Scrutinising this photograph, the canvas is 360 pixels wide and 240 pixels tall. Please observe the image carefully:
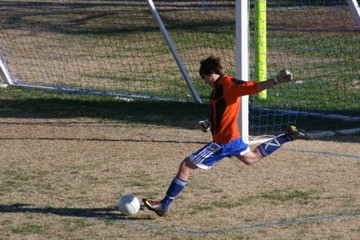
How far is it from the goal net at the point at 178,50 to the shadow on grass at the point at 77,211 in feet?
13.4

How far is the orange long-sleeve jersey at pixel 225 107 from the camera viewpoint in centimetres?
829

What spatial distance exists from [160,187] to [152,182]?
0.24 m

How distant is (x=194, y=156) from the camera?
8289mm

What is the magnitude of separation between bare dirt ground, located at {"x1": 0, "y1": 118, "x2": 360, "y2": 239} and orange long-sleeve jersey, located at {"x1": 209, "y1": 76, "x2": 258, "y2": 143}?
0.78m

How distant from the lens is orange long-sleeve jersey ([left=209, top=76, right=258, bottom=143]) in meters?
8.29

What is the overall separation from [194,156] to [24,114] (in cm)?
602

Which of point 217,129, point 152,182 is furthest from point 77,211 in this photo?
point 217,129

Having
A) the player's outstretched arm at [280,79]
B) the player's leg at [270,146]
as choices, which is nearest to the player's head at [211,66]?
the player's outstretched arm at [280,79]

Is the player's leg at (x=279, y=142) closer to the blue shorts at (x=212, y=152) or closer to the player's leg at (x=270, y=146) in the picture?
the player's leg at (x=270, y=146)

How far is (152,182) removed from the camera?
9680mm

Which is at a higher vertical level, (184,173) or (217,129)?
(217,129)

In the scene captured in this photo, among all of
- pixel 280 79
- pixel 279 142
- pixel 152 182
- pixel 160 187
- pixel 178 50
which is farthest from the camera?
pixel 178 50

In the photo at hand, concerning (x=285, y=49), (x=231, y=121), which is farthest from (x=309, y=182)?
(x=285, y=49)

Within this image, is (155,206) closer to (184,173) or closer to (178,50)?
(184,173)
